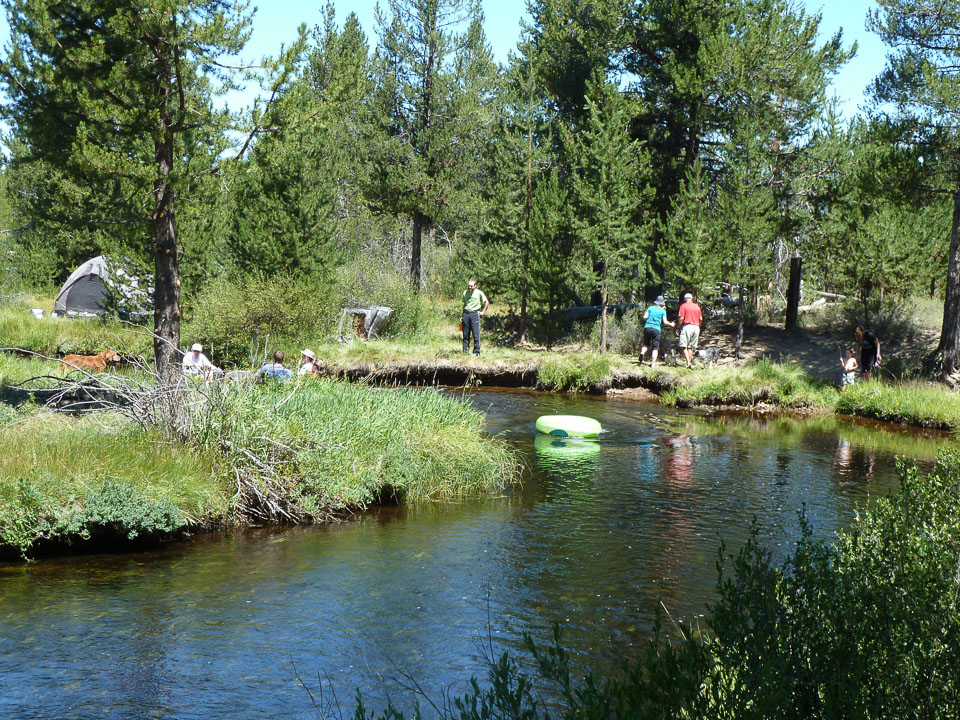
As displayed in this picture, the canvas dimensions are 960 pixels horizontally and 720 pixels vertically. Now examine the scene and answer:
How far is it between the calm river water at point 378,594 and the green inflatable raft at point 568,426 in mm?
2845

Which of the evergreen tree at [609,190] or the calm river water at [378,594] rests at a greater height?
the evergreen tree at [609,190]

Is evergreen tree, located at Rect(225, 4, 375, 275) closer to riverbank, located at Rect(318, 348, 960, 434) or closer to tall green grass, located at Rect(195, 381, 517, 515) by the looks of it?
riverbank, located at Rect(318, 348, 960, 434)

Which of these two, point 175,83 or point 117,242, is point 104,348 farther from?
point 175,83

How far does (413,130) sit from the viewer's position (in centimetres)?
3164

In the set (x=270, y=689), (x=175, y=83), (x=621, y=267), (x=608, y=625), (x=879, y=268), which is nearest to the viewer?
(x=270, y=689)

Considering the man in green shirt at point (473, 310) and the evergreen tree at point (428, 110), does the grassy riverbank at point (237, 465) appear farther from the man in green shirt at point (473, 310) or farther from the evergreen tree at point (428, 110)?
the evergreen tree at point (428, 110)

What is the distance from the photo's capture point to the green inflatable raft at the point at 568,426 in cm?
1692

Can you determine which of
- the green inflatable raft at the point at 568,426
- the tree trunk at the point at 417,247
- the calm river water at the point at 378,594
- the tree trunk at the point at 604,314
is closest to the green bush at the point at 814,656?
the calm river water at the point at 378,594

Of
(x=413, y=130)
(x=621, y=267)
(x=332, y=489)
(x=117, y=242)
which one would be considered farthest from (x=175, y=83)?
(x=413, y=130)

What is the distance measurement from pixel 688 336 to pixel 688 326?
0.86ft

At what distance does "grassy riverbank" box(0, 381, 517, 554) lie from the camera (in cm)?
904

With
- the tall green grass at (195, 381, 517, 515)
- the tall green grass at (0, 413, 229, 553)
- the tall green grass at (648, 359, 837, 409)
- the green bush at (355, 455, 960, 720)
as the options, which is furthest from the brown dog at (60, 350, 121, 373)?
the green bush at (355, 455, 960, 720)

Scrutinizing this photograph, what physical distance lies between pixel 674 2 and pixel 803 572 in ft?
77.0

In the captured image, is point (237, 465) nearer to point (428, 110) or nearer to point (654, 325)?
point (654, 325)
